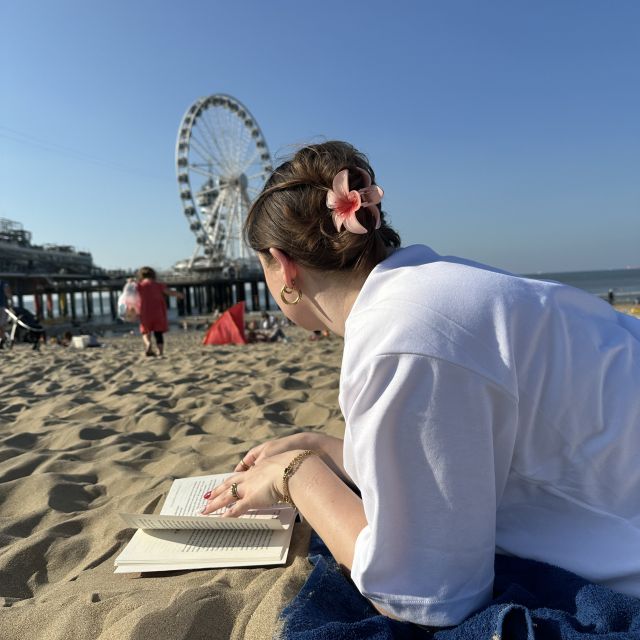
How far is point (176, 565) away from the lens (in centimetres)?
115

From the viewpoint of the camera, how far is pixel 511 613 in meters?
0.74

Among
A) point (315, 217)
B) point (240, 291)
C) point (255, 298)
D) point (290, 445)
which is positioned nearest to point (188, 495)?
point (290, 445)

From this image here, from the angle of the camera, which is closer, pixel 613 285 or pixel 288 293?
pixel 288 293

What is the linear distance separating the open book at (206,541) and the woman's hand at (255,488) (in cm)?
3

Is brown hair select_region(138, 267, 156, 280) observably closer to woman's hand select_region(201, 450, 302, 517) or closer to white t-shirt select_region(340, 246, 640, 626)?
woman's hand select_region(201, 450, 302, 517)

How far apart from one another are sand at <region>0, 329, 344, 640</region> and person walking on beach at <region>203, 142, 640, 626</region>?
0.98 feet

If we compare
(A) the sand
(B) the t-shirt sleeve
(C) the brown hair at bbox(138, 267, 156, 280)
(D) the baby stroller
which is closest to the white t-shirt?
(B) the t-shirt sleeve

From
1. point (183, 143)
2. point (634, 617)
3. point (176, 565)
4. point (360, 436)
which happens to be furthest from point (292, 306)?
point (183, 143)

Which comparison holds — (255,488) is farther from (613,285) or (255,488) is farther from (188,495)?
(613,285)

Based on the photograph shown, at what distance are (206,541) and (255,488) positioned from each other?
0.68 feet

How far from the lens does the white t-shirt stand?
0.72m

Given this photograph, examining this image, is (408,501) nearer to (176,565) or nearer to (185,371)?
(176,565)

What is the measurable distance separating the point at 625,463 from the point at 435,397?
31 cm

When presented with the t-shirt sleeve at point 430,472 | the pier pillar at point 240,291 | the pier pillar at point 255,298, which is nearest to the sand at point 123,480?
the t-shirt sleeve at point 430,472
